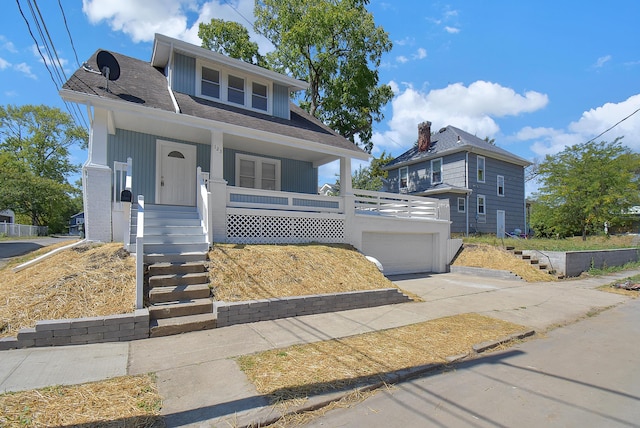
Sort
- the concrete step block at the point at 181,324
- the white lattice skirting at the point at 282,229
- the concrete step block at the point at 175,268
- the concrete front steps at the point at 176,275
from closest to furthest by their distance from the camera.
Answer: the concrete step block at the point at 181,324 → the concrete front steps at the point at 176,275 → the concrete step block at the point at 175,268 → the white lattice skirting at the point at 282,229

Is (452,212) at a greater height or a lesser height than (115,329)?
greater

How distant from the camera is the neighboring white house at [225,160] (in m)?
7.77

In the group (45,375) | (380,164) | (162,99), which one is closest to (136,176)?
(162,99)

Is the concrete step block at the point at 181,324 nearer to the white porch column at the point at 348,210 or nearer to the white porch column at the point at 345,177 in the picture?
the white porch column at the point at 348,210

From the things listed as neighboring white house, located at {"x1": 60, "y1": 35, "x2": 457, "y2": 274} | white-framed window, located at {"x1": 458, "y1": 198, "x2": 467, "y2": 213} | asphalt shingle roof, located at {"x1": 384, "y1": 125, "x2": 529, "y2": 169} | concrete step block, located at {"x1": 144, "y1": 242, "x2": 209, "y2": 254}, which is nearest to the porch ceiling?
neighboring white house, located at {"x1": 60, "y1": 35, "x2": 457, "y2": 274}

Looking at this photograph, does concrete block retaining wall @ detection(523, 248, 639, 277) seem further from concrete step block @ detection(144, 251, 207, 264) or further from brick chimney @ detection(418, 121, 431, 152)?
concrete step block @ detection(144, 251, 207, 264)

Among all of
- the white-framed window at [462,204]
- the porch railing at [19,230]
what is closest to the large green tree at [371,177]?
the white-framed window at [462,204]

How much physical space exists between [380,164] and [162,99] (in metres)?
20.3

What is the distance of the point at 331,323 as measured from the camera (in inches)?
225

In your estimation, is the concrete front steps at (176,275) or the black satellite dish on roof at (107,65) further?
the black satellite dish on roof at (107,65)

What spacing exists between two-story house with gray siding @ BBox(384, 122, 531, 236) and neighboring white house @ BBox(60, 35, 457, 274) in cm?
768

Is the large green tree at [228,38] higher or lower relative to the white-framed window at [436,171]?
higher

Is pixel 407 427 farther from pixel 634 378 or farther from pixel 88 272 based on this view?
pixel 88 272

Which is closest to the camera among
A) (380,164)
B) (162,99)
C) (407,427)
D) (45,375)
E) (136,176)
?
(407,427)
